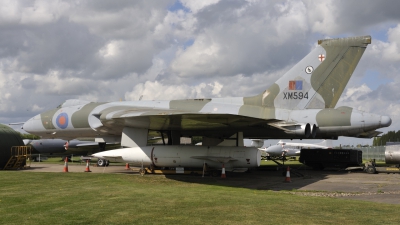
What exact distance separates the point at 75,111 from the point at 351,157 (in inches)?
578

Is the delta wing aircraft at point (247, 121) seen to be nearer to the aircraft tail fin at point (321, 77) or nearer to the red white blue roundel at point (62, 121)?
the aircraft tail fin at point (321, 77)

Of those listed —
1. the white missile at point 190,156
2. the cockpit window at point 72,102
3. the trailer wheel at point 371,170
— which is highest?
the cockpit window at point 72,102

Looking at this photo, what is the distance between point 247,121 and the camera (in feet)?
46.1

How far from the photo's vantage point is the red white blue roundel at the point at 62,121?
20.5 m

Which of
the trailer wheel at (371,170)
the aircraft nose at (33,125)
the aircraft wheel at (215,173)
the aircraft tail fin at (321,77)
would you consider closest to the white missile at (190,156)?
the aircraft wheel at (215,173)

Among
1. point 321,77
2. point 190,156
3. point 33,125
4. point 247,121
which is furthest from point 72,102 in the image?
point 321,77

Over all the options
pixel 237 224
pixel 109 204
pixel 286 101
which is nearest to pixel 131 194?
pixel 109 204

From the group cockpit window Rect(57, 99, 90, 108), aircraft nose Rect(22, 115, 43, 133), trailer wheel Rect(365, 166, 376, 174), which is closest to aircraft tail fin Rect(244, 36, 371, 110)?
trailer wheel Rect(365, 166, 376, 174)

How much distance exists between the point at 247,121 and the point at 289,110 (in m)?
4.15

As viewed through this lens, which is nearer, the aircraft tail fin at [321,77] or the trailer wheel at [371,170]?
the aircraft tail fin at [321,77]

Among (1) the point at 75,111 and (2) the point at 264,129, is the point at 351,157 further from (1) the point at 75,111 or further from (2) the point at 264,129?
(1) the point at 75,111

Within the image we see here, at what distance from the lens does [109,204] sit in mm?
8508

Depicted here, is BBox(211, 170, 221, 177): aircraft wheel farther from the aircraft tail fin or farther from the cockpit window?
the cockpit window

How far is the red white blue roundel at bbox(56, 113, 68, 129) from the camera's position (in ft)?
67.2
